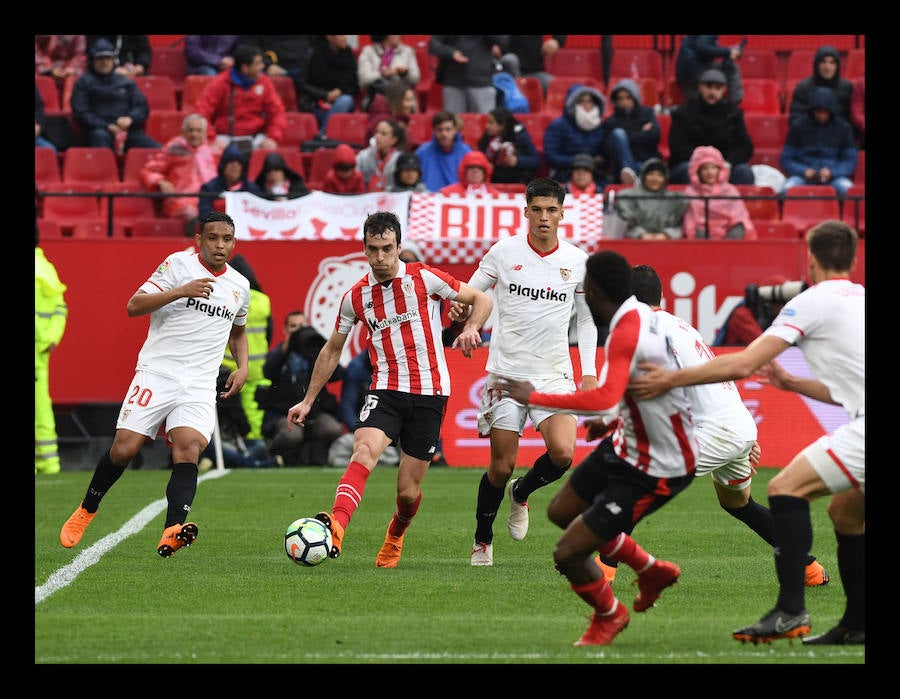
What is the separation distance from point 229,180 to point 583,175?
4365mm

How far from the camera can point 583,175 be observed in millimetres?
17750

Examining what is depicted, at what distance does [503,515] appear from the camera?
12.4 m

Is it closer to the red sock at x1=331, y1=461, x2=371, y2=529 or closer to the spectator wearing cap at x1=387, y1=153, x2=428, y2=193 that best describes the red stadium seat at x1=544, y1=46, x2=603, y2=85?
the spectator wearing cap at x1=387, y1=153, x2=428, y2=193

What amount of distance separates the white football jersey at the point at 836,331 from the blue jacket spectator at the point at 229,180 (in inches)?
492

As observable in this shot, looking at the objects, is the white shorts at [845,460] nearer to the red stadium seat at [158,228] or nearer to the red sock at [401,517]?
the red sock at [401,517]

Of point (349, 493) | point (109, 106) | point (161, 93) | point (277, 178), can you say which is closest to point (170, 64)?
point (161, 93)

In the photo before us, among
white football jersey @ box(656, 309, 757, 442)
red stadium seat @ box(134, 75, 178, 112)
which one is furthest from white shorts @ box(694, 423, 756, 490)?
red stadium seat @ box(134, 75, 178, 112)

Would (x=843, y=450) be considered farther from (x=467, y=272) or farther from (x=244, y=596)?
(x=467, y=272)

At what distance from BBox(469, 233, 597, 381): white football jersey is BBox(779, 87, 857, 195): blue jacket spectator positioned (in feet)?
35.7

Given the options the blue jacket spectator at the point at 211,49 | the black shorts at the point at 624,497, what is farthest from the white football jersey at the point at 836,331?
the blue jacket spectator at the point at 211,49

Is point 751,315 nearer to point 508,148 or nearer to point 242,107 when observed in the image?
point 508,148

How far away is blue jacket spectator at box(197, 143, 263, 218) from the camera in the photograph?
18.2 meters
